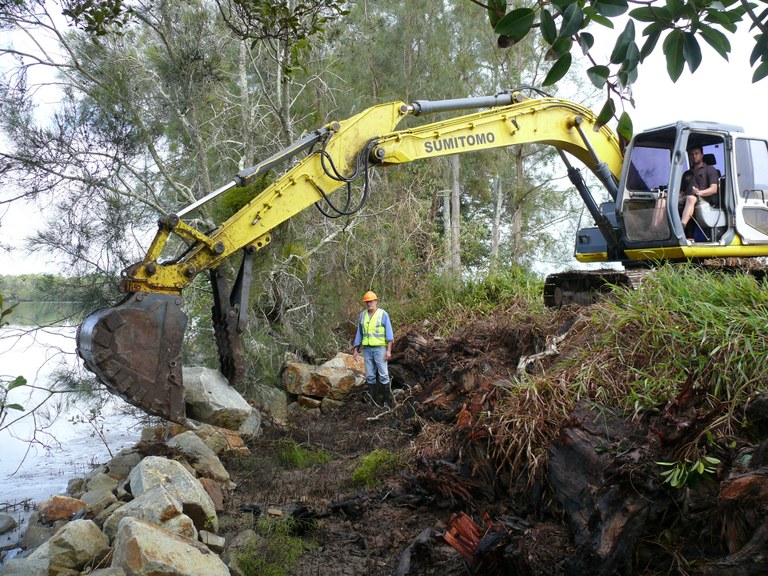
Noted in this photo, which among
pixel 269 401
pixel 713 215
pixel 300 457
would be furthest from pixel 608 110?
pixel 269 401

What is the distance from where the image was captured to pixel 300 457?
7555 millimetres

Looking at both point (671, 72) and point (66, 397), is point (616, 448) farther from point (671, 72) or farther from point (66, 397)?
point (66, 397)

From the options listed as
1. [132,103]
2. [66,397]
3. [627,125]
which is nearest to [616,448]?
[627,125]

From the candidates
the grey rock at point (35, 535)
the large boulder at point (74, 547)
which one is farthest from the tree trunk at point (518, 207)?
the large boulder at point (74, 547)

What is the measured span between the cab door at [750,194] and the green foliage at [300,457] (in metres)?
5.16

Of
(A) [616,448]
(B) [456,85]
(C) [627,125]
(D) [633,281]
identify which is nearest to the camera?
(C) [627,125]

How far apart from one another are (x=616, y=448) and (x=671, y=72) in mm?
2630

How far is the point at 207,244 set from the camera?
6.20m

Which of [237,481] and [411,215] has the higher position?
[411,215]

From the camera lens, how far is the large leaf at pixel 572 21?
6.32ft

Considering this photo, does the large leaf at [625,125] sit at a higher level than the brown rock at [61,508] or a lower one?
higher

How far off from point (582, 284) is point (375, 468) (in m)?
3.79

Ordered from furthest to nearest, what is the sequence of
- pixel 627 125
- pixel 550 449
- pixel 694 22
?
1. pixel 550 449
2. pixel 627 125
3. pixel 694 22

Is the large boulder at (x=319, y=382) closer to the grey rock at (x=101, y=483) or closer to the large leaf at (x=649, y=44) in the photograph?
the grey rock at (x=101, y=483)
